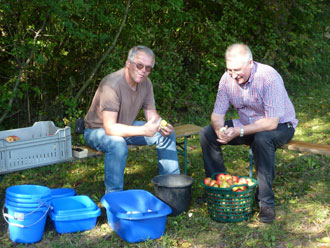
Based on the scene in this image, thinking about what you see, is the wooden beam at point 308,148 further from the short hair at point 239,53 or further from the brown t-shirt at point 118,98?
the brown t-shirt at point 118,98

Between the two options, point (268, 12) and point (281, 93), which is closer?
point (281, 93)

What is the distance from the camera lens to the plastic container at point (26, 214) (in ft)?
11.9

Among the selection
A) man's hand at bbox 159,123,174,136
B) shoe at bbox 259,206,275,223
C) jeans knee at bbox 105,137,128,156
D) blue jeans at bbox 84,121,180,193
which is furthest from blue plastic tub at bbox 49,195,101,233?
shoe at bbox 259,206,275,223

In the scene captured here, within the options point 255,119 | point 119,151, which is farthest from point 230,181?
point 119,151

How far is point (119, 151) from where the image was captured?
4156mm

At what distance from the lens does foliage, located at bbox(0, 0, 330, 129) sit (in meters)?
5.34

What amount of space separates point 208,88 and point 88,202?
4579mm

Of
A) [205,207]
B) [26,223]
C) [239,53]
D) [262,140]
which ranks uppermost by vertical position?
[239,53]

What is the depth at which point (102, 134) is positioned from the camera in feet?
14.2

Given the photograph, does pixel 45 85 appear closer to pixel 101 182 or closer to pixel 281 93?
pixel 101 182

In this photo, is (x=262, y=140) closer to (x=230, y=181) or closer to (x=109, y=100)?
(x=230, y=181)

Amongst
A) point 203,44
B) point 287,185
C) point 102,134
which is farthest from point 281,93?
point 203,44

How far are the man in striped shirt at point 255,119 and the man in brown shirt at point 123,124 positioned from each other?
42cm

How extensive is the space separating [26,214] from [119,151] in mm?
948
